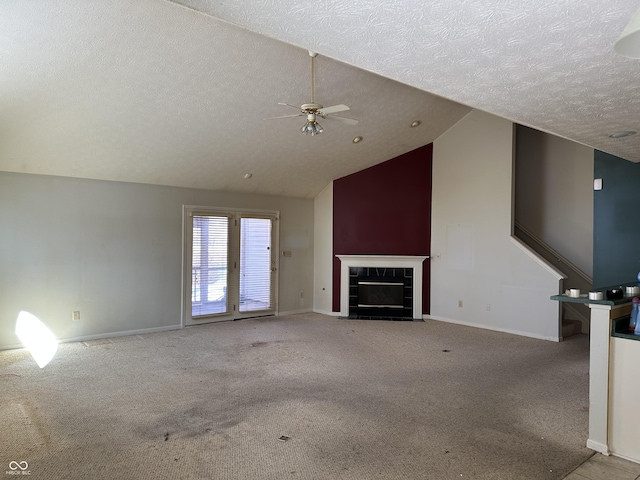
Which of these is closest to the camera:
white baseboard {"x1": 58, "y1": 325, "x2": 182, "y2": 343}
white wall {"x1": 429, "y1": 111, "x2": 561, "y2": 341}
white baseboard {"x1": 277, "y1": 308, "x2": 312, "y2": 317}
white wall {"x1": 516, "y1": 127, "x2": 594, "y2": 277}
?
white baseboard {"x1": 58, "y1": 325, "x2": 182, "y2": 343}

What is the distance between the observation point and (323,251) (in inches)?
335

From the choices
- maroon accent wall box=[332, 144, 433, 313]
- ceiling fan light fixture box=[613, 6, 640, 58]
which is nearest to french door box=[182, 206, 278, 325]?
maroon accent wall box=[332, 144, 433, 313]

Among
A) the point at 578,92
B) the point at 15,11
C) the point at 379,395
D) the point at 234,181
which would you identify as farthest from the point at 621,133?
the point at 234,181

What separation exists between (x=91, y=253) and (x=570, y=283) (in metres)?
7.24

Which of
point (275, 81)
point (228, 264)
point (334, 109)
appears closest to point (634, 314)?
point (334, 109)

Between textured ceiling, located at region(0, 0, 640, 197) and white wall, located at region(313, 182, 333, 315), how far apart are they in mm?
514

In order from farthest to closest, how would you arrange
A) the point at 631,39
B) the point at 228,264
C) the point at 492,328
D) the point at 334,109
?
1. the point at 228,264
2. the point at 492,328
3. the point at 334,109
4. the point at 631,39

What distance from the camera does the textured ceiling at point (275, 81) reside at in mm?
1818

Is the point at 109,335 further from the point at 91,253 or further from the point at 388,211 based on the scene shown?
the point at 388,211

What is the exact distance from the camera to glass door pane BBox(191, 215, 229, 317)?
7.09 m

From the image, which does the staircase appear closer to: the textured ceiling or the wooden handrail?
the wooden handrail

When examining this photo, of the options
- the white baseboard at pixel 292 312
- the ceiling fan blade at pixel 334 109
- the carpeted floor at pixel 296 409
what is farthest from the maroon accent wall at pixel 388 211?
the ceiling fan blade at pixel 334 109

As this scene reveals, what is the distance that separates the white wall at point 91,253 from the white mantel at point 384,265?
2.44m

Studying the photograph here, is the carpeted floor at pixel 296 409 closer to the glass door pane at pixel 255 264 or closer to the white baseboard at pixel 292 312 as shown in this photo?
the glass door pane at pixel 255 264
